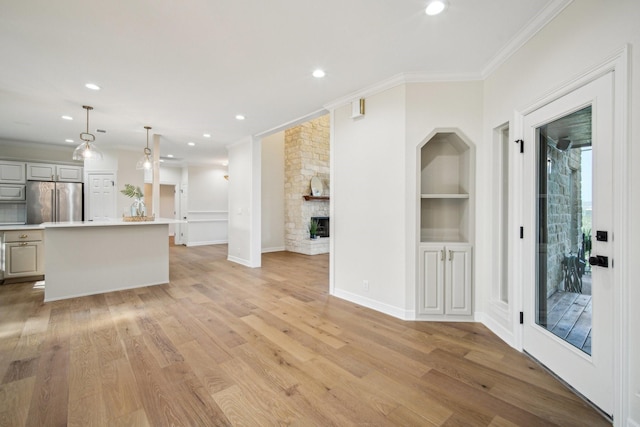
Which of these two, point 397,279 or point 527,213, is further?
point 397,279

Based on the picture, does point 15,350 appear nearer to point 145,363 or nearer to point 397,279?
point 145,363

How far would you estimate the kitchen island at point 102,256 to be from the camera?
368 cm

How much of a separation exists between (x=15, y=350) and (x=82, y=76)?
280 cm

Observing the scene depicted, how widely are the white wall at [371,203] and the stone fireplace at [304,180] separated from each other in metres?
3.61

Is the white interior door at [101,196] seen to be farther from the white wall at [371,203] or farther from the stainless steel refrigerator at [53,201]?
the white wall at [371,203]

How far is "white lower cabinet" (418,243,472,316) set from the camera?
9.67ft

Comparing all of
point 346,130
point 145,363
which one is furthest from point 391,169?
point 145,363

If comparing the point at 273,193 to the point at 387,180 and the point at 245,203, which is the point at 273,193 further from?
the point at 387,180

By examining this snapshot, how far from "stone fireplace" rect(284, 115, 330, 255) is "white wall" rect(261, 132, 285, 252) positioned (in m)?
0.16

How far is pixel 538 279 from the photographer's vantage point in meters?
2.26

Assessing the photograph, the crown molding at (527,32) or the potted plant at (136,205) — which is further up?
the crown molding at (527,32)

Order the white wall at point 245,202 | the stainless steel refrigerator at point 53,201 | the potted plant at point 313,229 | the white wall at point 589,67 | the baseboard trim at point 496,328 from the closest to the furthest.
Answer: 1. the white wall at point 589,67
2. the baseboard trim at point 496,328
3. the white wall at point 245,202
4. the stainless steel refrigerator at point 53,201
5. the potted plant at point 313,229

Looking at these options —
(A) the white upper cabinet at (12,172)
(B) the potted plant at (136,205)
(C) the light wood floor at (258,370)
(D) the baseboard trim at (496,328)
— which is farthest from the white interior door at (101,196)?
(D) the baseboard trim at (496,328)

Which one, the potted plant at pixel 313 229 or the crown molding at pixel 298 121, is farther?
the potted plant at pixel 313 229
